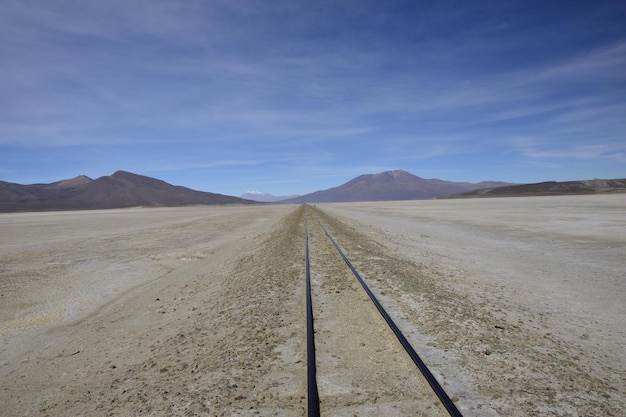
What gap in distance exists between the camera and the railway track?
3502 mm

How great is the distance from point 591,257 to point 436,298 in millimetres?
8192

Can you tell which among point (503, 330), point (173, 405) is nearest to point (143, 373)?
point (173, 405)

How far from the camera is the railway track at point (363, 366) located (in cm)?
350

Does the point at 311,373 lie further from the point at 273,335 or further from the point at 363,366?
the point at 273,335

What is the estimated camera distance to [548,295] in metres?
7.66

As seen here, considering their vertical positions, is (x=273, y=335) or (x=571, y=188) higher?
(x=571, y=188)

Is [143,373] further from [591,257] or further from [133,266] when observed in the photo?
[591,257]

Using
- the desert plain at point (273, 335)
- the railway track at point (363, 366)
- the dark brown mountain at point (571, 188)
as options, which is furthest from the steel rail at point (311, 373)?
the dark brown mountain at point (571, 188)

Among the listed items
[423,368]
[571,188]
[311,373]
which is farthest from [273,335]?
[571,188]

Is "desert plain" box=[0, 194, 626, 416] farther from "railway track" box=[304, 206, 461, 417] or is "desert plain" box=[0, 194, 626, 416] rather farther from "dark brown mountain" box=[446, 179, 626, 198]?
"dark brown mountain" box=[446, 179, 626, 198]

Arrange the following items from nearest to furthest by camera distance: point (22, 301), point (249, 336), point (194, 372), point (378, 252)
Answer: point (194, 372), point (249, 336), point (22, 301), point (378, 252)

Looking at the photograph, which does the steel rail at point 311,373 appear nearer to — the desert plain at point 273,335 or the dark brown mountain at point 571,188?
the desert plain at point 273,335

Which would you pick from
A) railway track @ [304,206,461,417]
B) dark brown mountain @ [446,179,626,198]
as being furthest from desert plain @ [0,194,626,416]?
dark brown mountain @ [446,179,626,198]

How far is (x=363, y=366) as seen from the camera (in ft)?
14.3
